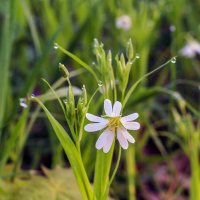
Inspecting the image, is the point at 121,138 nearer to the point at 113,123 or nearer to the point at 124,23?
the point at 113,123

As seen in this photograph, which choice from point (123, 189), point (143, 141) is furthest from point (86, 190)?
point (143, 141)

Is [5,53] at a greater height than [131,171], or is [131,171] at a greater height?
[5,53]

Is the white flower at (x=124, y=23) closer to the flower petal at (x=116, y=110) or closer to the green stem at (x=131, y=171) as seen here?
the green stem at (x=131, y=171)

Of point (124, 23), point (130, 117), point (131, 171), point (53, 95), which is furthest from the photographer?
point (124, 23)

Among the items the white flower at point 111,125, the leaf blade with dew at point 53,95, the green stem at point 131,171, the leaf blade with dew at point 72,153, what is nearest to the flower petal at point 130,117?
the white flower at point 111,125

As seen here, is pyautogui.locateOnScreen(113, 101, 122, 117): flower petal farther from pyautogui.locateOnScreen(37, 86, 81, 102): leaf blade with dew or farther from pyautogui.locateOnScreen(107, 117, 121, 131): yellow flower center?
pyautogui.locateOnScreen(37, 86, 81, 102): leaf blade with dew

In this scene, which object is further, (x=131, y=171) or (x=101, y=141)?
(x=131, y=171)

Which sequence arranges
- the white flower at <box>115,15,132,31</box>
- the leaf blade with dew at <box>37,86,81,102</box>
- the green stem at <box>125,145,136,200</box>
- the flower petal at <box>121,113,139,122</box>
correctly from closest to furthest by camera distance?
the flower petal at <box>121,113,139,122</box>, the leaf blade with dew at <box>37,86,81,102</box>, the green stem at <box>125,145,136,200</box>, the white flower at <box>115,15,132,31</box>

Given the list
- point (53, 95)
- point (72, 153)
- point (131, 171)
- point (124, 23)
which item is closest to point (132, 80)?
point (124, 23)

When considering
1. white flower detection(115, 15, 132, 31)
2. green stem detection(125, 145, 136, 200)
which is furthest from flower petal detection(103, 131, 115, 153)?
white flower detection(115, 15, 132, 31)

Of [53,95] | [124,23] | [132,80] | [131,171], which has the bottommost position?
[131,171]
